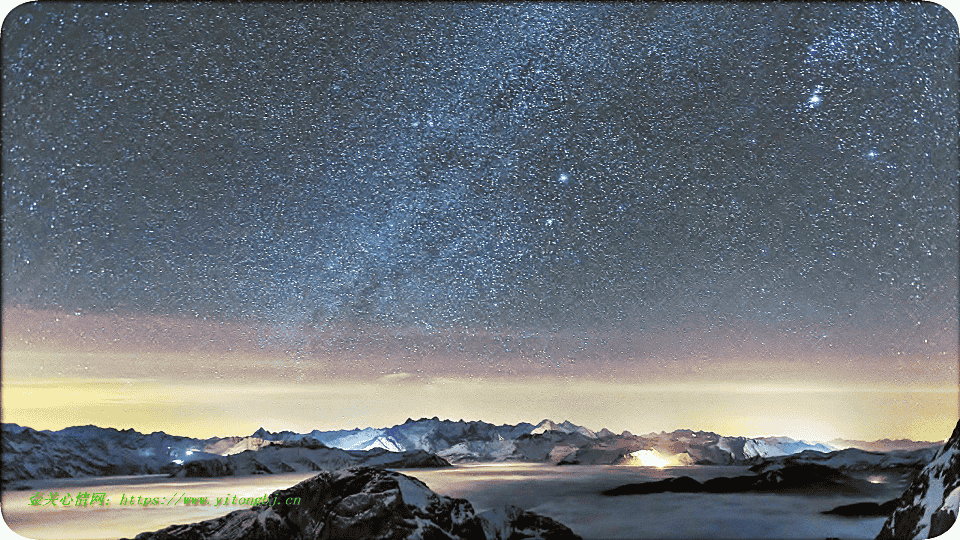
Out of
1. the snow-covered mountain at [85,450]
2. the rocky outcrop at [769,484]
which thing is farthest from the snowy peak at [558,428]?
the snow-covered mountain at [85,450]

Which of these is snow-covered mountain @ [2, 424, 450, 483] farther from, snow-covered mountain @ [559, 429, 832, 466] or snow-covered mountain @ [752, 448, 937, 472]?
snow-covered mountain @ [752, 448, 937, 472]

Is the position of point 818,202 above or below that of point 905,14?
below

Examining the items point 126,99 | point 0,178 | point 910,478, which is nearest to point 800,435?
point 910,478

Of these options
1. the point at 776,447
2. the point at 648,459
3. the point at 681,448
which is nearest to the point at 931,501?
the point at 776,447

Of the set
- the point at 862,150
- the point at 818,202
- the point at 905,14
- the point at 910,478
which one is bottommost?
the point at 910,478

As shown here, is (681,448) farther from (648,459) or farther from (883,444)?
(883,444)

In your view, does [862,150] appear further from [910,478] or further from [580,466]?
[580,466]
